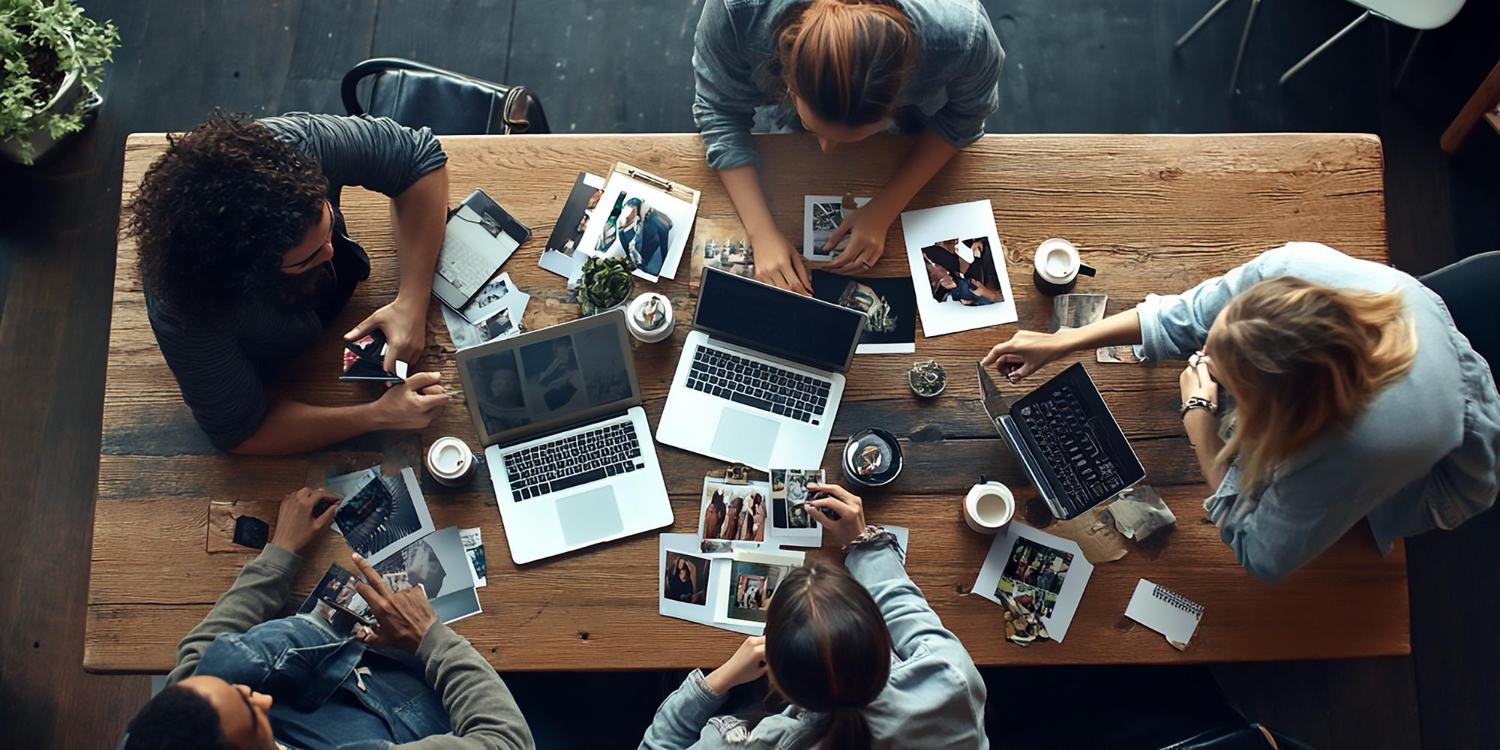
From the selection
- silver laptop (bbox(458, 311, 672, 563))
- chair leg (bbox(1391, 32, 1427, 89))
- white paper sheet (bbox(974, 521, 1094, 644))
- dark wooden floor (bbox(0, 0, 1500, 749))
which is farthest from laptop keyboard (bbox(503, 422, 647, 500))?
chair leg (bbox(1391, 32, 1427, 89))

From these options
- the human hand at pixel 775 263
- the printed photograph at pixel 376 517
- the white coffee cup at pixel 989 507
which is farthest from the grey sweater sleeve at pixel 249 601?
the white coffee cup at pixel 989 507

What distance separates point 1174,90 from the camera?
3.03 m

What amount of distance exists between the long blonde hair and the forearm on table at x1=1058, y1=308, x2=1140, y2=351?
0.29 metres

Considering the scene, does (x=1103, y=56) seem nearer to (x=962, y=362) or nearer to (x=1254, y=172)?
(x=1254, y=172)

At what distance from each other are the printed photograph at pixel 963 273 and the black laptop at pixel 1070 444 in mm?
231

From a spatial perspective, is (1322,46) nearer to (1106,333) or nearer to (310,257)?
(1106,333)

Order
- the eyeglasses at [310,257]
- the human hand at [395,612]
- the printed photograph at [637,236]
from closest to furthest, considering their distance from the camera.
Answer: the eyeglasses at [310,257], the human hand at [395,612], the printed photograph at [637,236]

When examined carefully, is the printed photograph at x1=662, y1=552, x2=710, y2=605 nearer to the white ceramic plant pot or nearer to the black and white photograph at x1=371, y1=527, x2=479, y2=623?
the black and white photograph at x1=371, y1=527, x2=479, y2=623

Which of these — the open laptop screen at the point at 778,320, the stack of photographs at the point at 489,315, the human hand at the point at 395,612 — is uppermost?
the open laptop screen at the point at 778,320

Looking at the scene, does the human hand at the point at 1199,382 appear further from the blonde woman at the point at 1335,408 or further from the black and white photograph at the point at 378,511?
the black and white photograph at the point at 378,511

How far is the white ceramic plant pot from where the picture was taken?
2.73m

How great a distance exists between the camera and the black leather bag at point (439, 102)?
2.30m

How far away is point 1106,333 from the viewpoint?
186cm

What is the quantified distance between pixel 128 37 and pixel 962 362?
9.49 ft
